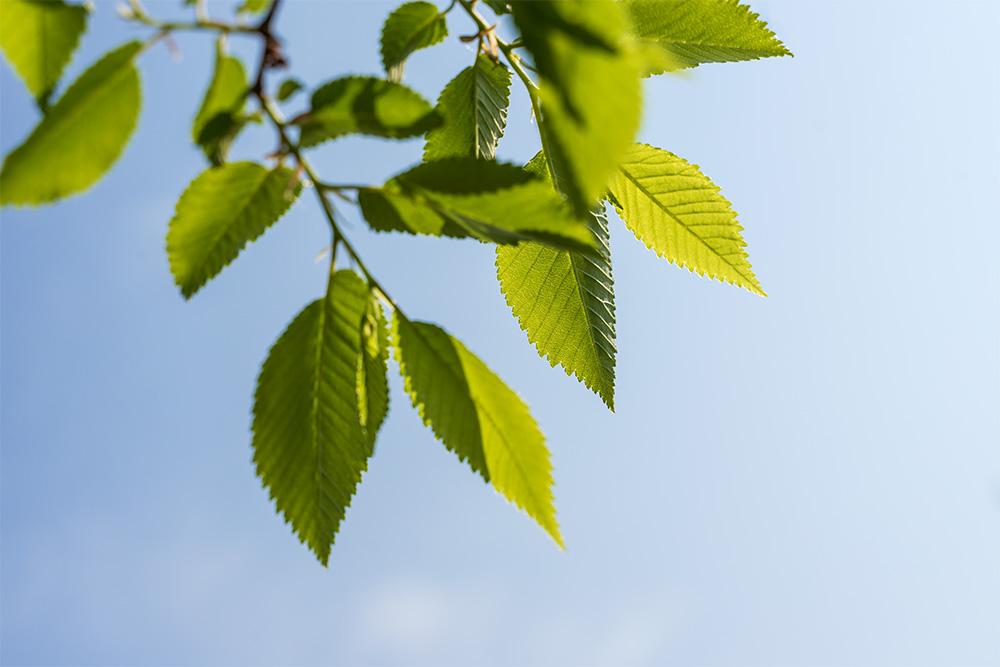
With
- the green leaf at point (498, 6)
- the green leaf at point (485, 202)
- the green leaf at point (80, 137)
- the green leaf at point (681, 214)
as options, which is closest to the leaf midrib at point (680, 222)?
the green leaf at point (681, 214)

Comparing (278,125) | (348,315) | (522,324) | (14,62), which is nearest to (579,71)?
(278,125)

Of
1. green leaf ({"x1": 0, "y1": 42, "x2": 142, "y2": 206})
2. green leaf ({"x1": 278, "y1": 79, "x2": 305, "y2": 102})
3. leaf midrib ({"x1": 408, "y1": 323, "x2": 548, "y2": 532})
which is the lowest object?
leaf midrib ({"x1": 408, "y1": 323, "x2": 548, "y2": 532})

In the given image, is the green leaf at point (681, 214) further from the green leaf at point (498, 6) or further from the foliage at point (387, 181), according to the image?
the green leaf at point (498, 6)

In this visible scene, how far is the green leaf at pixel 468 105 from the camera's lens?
44.8 inches

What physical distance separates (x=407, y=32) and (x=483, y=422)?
44 centimetres

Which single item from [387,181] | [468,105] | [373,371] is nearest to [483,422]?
[373,371]

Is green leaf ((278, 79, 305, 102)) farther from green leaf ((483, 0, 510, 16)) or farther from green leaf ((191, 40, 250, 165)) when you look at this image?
green leaf ((483, 0, 510, 16))

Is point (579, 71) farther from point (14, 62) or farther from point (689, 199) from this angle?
point (689, 199)

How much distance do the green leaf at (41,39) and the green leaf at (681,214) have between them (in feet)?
2.16

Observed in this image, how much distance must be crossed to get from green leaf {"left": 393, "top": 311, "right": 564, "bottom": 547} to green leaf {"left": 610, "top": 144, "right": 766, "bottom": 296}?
41 cm

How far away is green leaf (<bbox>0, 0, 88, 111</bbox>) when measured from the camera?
2.56 ft

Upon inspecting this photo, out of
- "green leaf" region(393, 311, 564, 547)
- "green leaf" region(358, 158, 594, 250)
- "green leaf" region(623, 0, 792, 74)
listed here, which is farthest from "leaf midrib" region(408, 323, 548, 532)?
"green leaf" region(623, 0, 792, 74)

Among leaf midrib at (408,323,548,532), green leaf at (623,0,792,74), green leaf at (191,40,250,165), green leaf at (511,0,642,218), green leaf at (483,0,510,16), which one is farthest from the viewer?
green leaf at (623,0,792,74)

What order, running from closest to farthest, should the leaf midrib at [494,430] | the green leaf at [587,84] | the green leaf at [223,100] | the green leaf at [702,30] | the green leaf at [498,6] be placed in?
the green leaf at [587,84] < the green leaf at [223,100] < the leaf midrib at [494,430] < the green leaf at [498,6] < the green leaf at [702,30]
